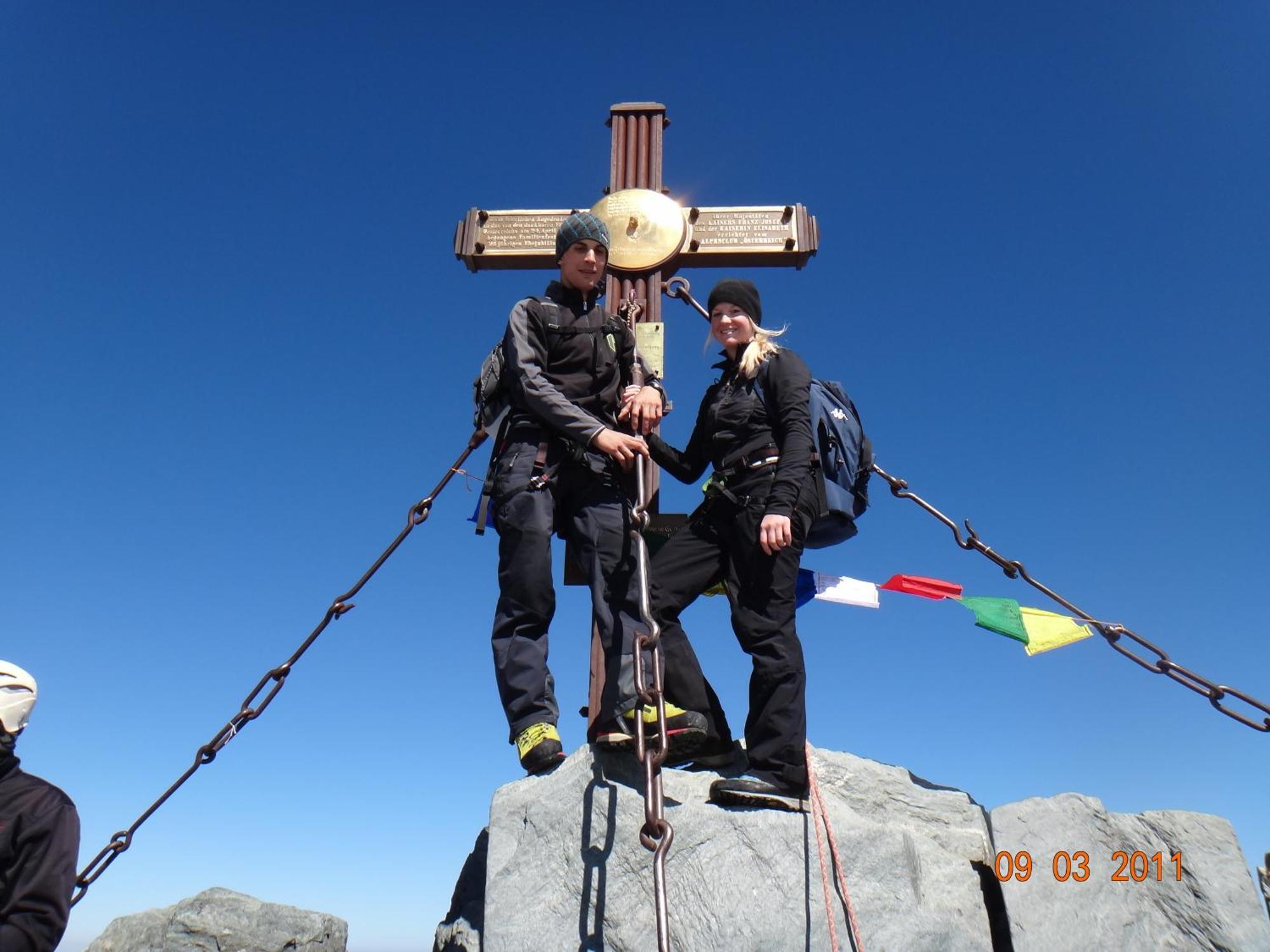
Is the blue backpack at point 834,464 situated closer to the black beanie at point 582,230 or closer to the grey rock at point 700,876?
the black beanie at point 582,230

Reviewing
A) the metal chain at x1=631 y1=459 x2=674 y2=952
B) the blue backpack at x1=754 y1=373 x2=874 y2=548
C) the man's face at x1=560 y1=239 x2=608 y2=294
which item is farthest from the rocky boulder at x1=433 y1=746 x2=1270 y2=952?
the man's face at x1=560 y1=239 x2=608 y2=294

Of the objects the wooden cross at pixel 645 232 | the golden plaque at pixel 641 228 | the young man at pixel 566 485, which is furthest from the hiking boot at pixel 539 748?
the golden plaque at pixel 641 228

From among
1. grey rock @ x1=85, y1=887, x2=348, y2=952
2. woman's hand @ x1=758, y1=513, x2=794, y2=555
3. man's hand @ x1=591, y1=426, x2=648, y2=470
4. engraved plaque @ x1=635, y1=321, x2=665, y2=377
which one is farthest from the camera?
engraved plaque @ x1=635, y1=321, x2=665, y2=377

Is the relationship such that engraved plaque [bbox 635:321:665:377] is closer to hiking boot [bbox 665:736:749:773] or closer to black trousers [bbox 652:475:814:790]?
black trousers [bbox 652:475:814:790]

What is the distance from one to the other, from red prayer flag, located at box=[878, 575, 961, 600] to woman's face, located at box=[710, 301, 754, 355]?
160 cm

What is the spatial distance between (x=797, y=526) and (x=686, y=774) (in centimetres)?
115

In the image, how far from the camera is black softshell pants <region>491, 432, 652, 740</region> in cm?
414

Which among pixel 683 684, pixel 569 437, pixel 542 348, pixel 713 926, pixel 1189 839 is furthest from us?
pixel 542 348

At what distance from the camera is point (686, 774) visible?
13.3 feet

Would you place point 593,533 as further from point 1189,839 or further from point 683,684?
point 1189,839

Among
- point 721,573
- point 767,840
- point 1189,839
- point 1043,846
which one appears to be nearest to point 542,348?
point 721,573
